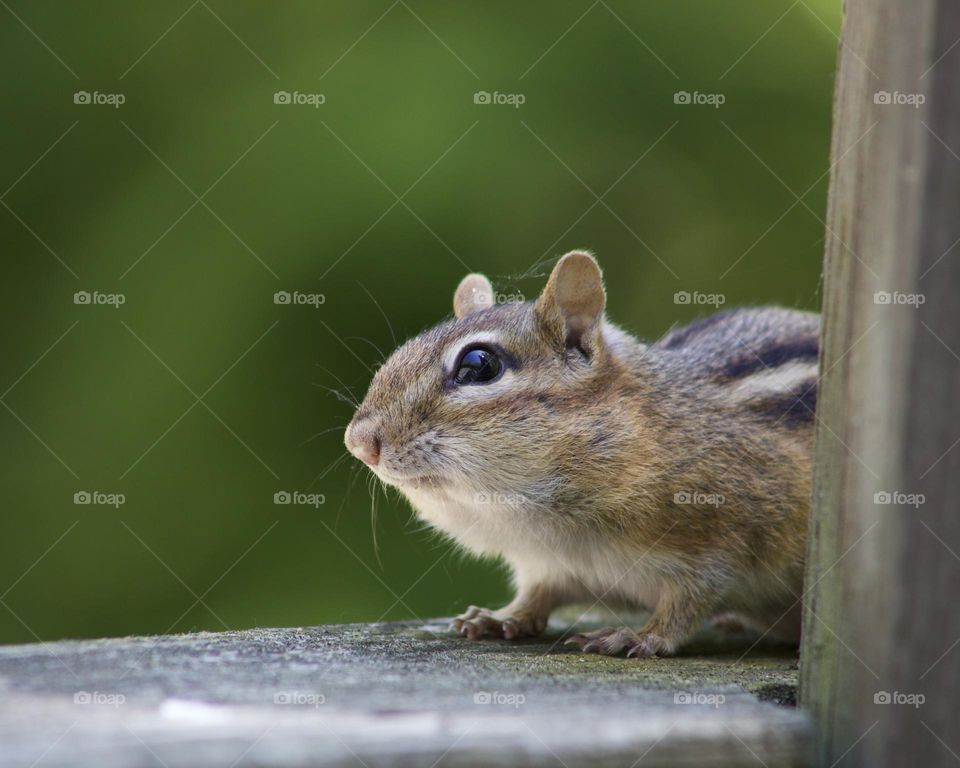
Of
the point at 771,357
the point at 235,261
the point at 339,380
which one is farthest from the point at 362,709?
the point at 235,261

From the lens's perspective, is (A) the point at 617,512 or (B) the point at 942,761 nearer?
(B) the point at 942,761

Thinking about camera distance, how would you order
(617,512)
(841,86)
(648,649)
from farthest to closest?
(617,512), (648,649), (841,86)

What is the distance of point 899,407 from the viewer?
175cm

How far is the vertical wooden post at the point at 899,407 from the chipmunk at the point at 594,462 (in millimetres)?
986

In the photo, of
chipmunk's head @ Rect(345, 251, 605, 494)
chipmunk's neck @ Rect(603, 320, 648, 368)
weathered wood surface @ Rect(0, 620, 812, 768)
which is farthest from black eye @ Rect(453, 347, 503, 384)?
weathered wood surface @ Rect(0, 620, 812, 768)

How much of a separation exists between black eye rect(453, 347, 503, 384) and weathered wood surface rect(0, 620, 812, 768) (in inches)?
32.9

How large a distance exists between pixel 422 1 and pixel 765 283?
1.76m

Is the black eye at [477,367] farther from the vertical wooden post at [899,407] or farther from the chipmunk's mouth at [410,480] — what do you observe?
the vertical wooden post at [899,407]

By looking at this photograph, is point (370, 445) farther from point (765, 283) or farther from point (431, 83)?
point (765, 283)

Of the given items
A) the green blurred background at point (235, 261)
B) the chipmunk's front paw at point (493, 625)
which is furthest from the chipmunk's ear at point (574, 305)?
the green blurred background at point (235, 261)

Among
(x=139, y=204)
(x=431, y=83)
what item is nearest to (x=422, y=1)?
(x=431, y=83)

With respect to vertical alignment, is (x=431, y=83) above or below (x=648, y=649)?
above

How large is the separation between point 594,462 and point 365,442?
574mm

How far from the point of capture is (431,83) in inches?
174
